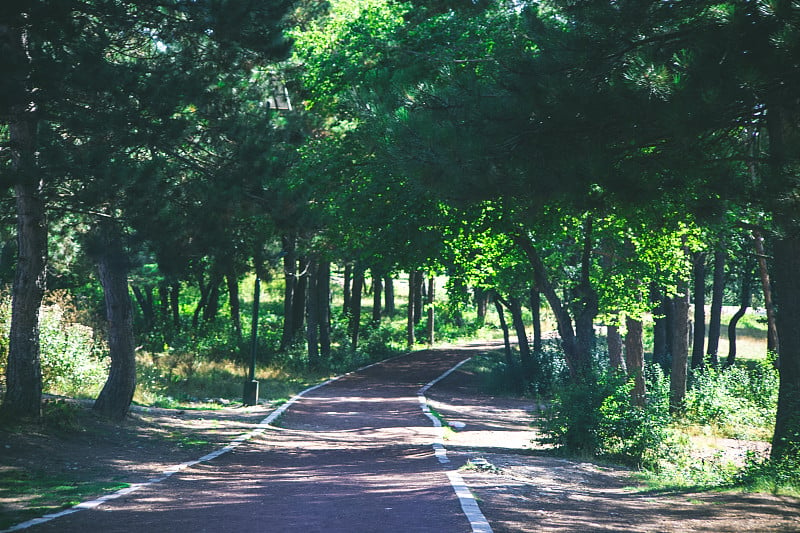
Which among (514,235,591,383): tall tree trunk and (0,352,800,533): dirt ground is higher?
(514,235,591,383): tall tree trunk

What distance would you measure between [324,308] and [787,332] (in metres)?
24.1

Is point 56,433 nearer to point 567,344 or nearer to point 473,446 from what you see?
point 473,446

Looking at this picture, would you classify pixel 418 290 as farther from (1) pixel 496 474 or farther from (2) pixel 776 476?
(2) pixel 776 476

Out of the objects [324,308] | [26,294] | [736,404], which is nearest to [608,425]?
[736,404]

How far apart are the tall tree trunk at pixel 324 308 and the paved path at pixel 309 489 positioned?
1250 centimetres

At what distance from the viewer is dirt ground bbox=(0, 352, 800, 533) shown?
7152 millimetres

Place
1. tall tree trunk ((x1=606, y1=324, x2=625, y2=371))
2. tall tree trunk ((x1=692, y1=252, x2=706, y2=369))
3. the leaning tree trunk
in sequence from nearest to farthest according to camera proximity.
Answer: the leaning tree trunk, tall tree trunk ((x1=606, y1=324, x2=625, y2=371)), tall tree trunk ((x1=692, y1=252, x2=706, y2=369))

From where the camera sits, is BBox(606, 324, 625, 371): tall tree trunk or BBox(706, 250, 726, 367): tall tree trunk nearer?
BBox(606, 324, 625, 371): tall tree trunk

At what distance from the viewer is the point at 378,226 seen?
15875 millimetres

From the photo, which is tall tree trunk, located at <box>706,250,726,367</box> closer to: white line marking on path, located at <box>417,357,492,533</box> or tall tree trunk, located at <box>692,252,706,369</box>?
tall tree trunk, located at <box>692,252,706,369</box>

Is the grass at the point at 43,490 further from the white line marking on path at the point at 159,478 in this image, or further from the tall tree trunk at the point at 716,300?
the tall tree trunk at the point at 716,300

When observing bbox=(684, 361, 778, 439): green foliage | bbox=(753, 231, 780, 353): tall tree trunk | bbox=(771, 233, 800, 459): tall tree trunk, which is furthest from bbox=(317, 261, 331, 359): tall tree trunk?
bbox=(771, 233, 800, 459): tall tree trunk

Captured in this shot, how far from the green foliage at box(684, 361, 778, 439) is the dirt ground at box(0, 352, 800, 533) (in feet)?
23.2

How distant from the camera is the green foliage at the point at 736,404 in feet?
62.9
